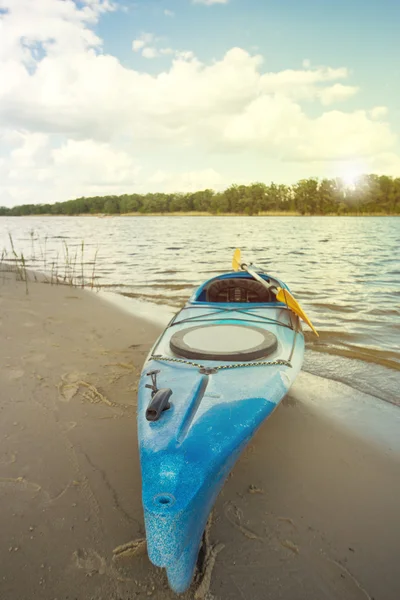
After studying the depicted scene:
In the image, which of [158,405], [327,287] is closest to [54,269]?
[327,287]

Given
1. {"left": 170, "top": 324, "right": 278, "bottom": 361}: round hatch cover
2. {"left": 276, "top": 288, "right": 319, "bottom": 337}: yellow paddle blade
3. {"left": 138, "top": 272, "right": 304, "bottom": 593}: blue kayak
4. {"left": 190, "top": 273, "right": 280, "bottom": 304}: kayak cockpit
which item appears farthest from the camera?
{"left": 190, "top": 273, "right": 280, "bottom": 304}: kayak cockpit

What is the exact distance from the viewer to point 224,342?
3.54 meters

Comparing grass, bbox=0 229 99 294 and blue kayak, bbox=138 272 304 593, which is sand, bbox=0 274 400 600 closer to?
blue kayak, bbox=138 272 304 593

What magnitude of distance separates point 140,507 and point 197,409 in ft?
2.22

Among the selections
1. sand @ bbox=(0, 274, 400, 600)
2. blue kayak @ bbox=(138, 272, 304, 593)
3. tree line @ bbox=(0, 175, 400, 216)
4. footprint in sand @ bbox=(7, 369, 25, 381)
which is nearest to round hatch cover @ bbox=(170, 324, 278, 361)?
blue kayak @ bbox=(138, 272, 304, 593)

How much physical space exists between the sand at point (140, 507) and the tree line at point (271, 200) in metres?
82.3

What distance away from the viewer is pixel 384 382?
15.3 feet

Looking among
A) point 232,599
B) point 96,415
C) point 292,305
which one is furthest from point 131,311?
point 232,599

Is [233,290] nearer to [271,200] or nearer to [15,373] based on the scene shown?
[15,373]

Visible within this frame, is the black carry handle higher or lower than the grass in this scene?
higher

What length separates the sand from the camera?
1963 mm

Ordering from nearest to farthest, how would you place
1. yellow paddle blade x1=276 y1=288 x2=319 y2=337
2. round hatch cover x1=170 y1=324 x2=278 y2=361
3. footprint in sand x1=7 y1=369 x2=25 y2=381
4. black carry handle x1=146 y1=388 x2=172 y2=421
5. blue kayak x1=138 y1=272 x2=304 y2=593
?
blue kayak x1=138 y1=272 x2=304 y2=593, black carry handle x1=146 y1=388 x2=172 y2=421, round hatch cover x1=170 y1=324 x2=278 y2=361, footprint in sand x1=7 y1=369 x2=25 y2=381, yellow paddle blade x1=276 y1=288 x2=319 y2=337

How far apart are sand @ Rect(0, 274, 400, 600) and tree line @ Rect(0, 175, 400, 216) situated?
8231 centimetres

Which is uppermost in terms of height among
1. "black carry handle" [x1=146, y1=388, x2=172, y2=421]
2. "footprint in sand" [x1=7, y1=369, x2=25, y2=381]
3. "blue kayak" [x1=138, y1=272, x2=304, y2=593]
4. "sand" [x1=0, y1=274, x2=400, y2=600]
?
"black carry handle" [x1=146, y1=388, x2=172, y2=421]
